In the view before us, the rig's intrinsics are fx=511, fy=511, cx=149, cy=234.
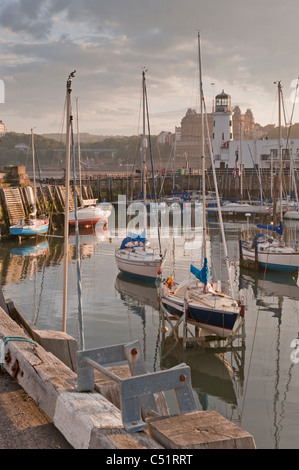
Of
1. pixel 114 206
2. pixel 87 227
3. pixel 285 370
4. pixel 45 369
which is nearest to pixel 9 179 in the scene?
pixel 87 227

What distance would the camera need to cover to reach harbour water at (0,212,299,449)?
13.7m

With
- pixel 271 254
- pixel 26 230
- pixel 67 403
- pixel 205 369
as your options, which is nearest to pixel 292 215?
pixel 271 254

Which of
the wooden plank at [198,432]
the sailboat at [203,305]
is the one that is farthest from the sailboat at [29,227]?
the wooden plank at [198,432]

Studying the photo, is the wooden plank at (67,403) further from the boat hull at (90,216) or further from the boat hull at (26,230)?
the boat hull at (90,216)

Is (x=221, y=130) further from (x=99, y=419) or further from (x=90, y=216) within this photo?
(x=99, y=419)

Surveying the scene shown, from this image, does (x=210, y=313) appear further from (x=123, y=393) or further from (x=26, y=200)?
(x=26, y=200)

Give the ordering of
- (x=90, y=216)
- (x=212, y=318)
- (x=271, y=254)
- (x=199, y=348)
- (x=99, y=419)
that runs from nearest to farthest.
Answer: (x=99, y=419) < (x=212, y=318) < (x=199, y=348) < (x=271, y=254) < (x=90, y=216)

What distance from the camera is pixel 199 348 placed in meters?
18.1

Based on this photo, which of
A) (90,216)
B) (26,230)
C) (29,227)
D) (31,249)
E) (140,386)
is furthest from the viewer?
(90,216)

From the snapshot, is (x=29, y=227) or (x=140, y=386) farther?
(x=29, y=227)

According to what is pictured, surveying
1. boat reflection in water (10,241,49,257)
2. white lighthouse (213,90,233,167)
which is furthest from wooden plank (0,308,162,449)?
white lighthouse (213,90,233,167)

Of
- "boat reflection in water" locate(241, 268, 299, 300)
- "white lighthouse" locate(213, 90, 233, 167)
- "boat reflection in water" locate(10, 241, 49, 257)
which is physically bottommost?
"boat reflection in water" locate(241, 268, 299, 300)

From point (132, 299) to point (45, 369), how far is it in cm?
2117

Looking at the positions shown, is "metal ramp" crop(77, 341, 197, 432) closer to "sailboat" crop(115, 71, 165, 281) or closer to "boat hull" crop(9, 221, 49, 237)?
"sailboat" crop(115, 71, 165, 281)
